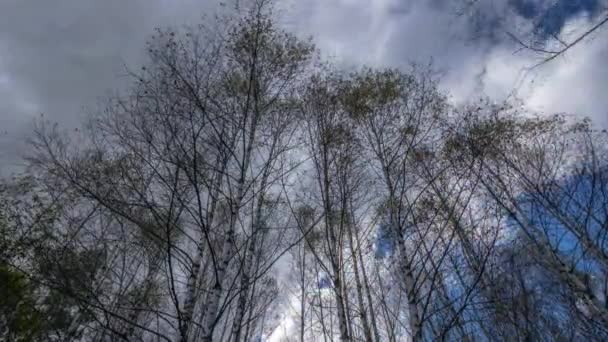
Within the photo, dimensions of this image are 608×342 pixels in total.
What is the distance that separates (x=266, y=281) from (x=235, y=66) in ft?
29.5

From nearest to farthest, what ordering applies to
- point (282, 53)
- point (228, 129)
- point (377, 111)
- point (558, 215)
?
point (228, 129) → point (282, 53) → point (377, 111) → point (558, 215)

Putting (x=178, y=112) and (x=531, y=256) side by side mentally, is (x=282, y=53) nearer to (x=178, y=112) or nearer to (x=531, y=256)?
(x=178, y=112)

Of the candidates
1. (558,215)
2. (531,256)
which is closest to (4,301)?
(531,256)

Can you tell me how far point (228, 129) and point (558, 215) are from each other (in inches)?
313

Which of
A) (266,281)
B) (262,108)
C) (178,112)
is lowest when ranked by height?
(178,112)

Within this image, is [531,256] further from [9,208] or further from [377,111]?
[9,208]

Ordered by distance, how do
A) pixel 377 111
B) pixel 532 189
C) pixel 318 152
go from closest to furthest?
pixel 318 152
pixel 377 111
pixel 532 189

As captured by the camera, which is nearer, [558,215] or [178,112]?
[178,112]

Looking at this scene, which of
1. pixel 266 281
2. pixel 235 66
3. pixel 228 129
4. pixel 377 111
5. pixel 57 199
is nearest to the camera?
pixel 228 129

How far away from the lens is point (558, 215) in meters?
7.28

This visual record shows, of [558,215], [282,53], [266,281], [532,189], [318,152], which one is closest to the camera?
[318,152]

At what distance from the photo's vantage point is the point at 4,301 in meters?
6.89

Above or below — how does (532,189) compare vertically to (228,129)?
above

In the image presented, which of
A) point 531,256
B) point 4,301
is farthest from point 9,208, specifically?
point 531,256
